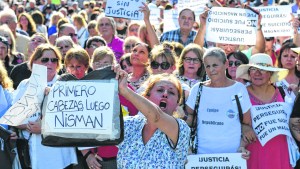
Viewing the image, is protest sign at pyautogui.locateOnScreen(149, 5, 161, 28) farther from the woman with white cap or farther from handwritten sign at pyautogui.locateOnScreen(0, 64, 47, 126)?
handwritten sign at pyautogui.locateOnScreen(0, 64, 47, 126)

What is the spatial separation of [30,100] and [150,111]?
1.51 metres

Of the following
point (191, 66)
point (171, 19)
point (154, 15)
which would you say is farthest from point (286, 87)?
point (154, 15)

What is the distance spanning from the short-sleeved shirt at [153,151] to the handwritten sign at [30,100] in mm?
1148

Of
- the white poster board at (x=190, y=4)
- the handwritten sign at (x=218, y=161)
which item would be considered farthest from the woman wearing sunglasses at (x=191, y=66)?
the white poster board at (x=190, y=4)

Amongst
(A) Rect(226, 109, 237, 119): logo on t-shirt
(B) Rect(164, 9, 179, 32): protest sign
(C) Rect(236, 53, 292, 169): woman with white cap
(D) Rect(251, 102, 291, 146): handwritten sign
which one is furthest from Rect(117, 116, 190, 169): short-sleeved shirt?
(B) Rect(164, 9, 179, 32): protest sign

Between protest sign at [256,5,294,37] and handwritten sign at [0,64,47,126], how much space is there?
4.75 metres

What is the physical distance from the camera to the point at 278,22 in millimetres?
9812

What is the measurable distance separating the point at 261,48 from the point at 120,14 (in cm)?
213

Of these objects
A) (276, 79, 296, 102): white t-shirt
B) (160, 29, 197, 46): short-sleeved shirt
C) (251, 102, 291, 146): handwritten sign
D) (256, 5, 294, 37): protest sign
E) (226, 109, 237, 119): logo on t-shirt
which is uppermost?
(256, 5, 294, 37): protest sign

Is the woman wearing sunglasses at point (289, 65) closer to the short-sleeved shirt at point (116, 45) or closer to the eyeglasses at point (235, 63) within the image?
the eyeglasses at point (235, 63)

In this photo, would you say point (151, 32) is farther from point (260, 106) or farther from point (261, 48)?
point (260, 106)

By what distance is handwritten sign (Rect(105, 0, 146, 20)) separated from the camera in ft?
31.2

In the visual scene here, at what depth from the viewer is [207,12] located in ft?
28.8

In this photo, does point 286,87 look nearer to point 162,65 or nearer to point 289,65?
point 289,65
